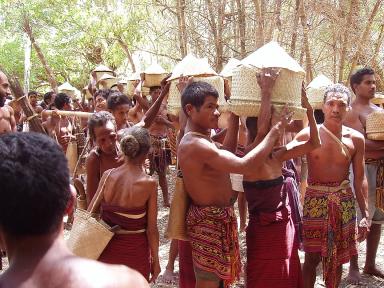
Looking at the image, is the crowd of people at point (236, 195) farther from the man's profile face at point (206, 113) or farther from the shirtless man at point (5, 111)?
the shirtless man at point (5, 111)

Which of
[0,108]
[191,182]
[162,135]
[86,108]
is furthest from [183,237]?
[86,108]

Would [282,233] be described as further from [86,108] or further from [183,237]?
[86,108]

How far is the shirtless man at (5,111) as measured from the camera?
4.89 meters

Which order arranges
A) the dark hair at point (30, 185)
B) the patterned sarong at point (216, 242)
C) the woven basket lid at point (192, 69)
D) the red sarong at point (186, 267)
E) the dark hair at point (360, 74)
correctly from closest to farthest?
the dark hair at point (30, 185) < the patterned sarong at point (216, 242) < the red sarong at point (186, 267) < the woven basket lid at point (192, 69) < the dark hair at point (360, 74)

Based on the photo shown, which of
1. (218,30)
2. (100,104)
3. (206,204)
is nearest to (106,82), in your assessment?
(218,30)

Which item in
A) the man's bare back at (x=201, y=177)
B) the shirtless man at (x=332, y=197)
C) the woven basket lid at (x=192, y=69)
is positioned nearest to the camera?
the man's bare back at (x=201, y=177)

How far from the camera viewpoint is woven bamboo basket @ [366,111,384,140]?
4.61 m

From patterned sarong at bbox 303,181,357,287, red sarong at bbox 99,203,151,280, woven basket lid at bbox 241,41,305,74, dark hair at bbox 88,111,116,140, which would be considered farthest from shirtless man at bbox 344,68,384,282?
dark hair at bbox 88,111,116,140

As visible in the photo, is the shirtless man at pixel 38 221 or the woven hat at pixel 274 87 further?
the woven hat at pixel 274 87

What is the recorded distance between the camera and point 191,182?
3.36 meters

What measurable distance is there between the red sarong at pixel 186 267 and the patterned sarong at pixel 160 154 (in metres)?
3.88

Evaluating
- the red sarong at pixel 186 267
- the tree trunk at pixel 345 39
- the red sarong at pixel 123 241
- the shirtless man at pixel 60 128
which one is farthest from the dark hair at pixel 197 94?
the shirtless man at pixel 60 128

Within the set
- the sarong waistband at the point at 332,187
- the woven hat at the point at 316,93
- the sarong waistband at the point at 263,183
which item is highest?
the woven hat at the point at 316,93

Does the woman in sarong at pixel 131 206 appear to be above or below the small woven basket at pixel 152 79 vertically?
below
